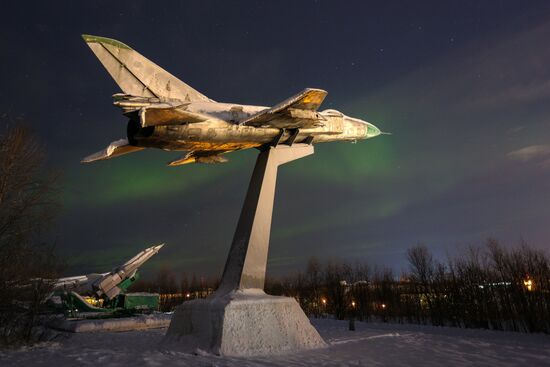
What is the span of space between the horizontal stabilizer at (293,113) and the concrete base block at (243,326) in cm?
533

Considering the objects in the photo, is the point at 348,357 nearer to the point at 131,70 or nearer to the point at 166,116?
the point at 166,116

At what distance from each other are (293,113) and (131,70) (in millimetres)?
4936

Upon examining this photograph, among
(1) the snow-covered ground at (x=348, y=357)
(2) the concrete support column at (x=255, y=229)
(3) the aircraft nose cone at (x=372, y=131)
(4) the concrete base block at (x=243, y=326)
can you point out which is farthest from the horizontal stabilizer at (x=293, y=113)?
(1) the snow-covered ground at (x=348, y=357)

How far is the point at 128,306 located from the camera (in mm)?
30250

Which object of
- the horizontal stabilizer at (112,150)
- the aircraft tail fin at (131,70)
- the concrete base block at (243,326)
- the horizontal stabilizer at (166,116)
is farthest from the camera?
the horizontal stabilizer at (112,150)

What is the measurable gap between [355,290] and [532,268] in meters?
17.2

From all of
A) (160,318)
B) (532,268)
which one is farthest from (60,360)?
(532,268)

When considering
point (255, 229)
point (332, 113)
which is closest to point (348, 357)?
point (255, 229)

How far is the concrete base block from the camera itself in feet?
30.8

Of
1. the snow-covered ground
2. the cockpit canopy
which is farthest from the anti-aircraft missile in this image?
the cockpit canopy

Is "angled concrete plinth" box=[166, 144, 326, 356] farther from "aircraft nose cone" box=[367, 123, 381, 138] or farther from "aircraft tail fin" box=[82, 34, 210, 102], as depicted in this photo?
"aircraft nose cone" box=[367, 123, 381, 138]

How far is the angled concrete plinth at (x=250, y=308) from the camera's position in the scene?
31.2ft

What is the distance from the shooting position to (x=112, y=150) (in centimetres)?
1071

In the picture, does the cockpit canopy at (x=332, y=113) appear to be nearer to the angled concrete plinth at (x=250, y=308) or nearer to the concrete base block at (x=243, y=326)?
the angled concrete plinth at (x=250, y=308)
